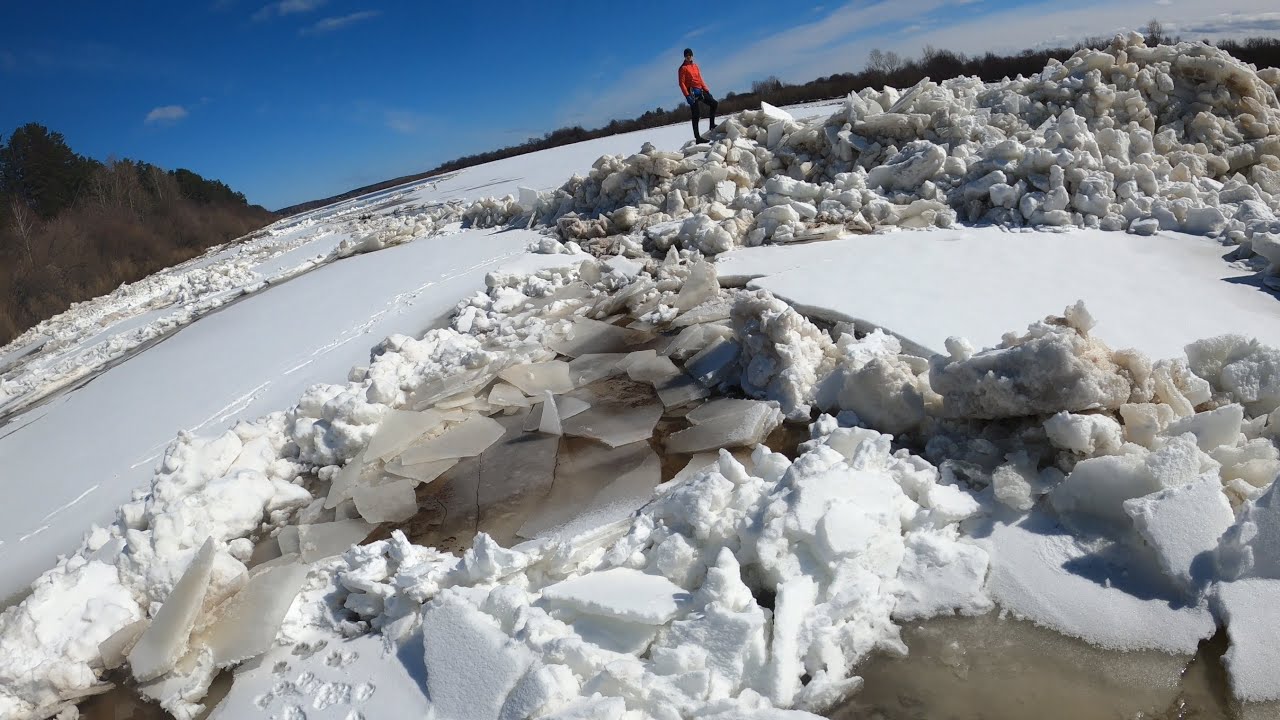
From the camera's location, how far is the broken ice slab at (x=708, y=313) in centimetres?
414

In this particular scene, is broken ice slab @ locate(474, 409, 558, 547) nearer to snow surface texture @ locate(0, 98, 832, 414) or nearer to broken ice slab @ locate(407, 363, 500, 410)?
broken ice slab @ locate(407, 363, 500, 410)

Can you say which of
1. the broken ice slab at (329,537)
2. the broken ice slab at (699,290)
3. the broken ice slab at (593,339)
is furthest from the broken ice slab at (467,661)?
the broken ice slab at (699,290)

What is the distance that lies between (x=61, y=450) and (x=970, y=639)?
5.18m

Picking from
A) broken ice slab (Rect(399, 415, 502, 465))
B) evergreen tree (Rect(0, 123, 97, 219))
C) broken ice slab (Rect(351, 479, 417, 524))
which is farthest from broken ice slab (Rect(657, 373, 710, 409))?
evergreen tree (Rect(0, 123, 97, 219))

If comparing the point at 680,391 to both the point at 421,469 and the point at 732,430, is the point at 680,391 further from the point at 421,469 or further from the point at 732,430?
the point at 421,469

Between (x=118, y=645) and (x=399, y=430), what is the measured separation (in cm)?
132

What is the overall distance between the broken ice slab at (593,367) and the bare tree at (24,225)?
17.6m

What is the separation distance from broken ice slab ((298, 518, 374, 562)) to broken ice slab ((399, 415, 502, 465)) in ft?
1.44

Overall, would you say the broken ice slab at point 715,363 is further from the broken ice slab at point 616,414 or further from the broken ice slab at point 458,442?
the broken ice slab at point 458,442

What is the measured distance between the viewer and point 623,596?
73.4 inches

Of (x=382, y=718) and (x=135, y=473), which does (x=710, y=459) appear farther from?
(x=135, y=473)

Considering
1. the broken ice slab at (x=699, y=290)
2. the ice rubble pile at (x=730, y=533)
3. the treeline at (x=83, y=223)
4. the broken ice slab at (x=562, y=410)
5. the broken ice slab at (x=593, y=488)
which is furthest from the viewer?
→ the treeline at (x=83, y=223)

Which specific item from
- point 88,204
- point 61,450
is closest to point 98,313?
point 61,450

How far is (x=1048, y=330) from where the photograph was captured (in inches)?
93.7
